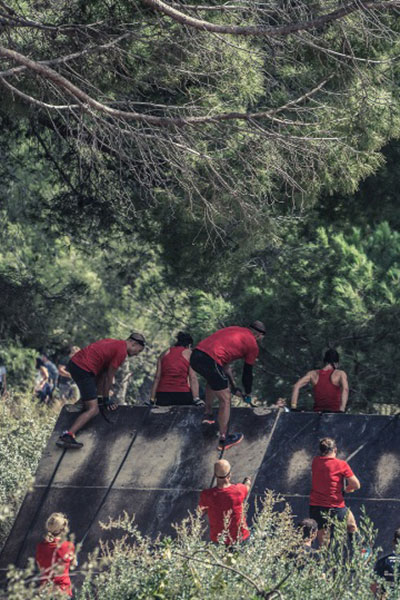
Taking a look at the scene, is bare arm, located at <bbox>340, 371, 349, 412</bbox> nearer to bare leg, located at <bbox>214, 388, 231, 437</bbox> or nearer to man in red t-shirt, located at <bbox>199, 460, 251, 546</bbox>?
bare leg, located at <bbox>214, 388, 231, 437</bbox>

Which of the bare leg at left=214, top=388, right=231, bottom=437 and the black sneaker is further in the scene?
the black sneaker

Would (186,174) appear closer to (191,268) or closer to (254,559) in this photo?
(191,268)

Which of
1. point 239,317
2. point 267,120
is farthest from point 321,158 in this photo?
point 239,317

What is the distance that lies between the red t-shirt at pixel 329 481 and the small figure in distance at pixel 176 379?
259cm

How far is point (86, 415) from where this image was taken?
12.4 metres

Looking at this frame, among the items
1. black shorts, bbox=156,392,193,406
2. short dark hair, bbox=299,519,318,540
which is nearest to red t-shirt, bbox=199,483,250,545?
short dark hair, bbox=299,519,318,540

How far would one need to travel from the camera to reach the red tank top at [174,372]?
42.1ft

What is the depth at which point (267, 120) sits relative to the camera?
1337cm

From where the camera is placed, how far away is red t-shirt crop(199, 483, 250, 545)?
956 cm

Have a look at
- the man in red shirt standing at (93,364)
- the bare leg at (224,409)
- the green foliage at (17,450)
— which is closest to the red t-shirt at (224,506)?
the bare leg at (224,409)

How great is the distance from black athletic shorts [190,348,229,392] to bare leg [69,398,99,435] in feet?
4.15

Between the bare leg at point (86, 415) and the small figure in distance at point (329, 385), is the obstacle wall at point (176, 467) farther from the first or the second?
the small figure in distance at point (329, 385)

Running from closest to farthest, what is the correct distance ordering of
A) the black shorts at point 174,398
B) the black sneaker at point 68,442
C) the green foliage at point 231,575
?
the green foliage at point 231,575 → the black sneaker at point 68,442 → the black shorts at point 174,398

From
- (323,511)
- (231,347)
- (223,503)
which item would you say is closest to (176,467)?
(231,347)
